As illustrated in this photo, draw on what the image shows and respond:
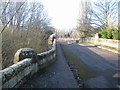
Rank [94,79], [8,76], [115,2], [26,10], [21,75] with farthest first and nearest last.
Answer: [115,2], [26,10], [94,79], [21,75], [8,76]

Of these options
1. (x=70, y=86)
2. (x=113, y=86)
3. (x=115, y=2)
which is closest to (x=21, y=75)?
(x=70, y=86)

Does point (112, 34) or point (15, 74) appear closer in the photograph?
point (15, 74)

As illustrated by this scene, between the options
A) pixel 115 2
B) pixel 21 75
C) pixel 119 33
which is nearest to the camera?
pixel 21 75

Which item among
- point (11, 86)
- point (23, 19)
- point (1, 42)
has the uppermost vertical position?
point (23, 19)

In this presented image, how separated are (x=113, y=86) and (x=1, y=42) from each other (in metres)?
5.32

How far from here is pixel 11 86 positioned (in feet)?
10.0

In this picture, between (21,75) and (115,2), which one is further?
(115,2)

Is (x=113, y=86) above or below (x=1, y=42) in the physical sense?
below

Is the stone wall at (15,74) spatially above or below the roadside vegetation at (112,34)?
below

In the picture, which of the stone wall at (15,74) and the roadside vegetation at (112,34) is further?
the roadside vegetation at (112,34)

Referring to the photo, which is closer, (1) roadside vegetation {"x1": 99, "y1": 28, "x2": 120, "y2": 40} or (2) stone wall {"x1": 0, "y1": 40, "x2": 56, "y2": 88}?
(2) stone wall {"x1": 0, "y1": 40, "x2": 56, "y2": 88}

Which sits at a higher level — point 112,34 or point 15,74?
point 112,34

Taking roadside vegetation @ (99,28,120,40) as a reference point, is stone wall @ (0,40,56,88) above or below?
below

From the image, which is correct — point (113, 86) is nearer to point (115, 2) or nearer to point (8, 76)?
point (8, 76)
